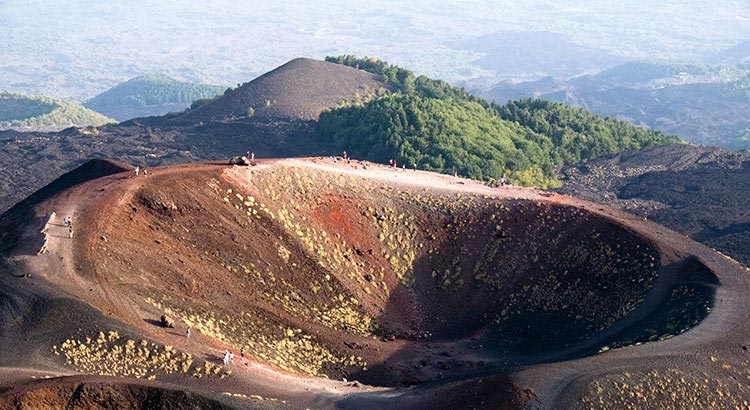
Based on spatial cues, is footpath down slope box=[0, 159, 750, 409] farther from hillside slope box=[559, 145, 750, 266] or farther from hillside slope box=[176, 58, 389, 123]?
hillside slope box=[176, 58, 389, 123]

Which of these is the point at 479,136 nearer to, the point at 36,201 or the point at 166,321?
the point at 36,201

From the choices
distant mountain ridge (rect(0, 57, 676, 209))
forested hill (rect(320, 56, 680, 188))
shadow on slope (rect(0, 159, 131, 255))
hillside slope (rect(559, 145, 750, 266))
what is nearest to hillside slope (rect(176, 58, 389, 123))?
distant mountain ridge (rect(0, 57, 676, 209))

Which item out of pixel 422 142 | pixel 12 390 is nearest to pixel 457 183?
pixel 12 390

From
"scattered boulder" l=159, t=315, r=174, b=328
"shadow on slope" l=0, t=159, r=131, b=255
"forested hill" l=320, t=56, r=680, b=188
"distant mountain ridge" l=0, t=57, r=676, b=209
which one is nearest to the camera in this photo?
"scattered boulder" l=159, t=315, r=174, b=328

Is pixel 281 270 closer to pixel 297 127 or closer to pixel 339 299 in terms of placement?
pixel 339 299

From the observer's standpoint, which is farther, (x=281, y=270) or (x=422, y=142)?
(x=422, y=142)

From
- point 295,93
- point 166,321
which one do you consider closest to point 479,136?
point 295,93

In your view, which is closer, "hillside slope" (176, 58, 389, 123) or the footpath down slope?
the footpath down slope
